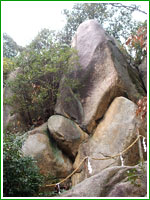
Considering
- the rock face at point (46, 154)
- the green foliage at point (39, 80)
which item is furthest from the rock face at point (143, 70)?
the rock face at point (46, 154)

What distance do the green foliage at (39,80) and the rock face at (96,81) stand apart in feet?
1.47

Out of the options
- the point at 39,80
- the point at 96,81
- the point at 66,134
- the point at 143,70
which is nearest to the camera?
the point at 66,134

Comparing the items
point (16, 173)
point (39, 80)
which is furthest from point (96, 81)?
point (16, 173)

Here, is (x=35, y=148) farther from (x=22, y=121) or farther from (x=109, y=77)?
(x=109, y=77)

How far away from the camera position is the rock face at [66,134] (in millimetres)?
8172

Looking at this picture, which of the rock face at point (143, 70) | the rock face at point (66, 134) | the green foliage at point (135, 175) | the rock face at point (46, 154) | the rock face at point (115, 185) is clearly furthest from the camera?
the rock face at point (143, 70)

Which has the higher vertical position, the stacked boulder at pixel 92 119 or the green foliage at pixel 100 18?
the green foliage at pixel 100 18

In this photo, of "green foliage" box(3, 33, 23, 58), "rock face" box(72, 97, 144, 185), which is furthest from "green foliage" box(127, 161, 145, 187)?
"green foliage" box(3, 33, 23, 58)

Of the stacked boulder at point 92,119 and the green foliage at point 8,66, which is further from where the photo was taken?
the green foliage at point 8,66

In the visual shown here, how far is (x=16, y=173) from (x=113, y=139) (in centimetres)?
392

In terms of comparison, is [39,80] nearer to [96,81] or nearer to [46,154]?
[96,81]

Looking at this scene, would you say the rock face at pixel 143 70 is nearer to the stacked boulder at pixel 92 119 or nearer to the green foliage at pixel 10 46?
the stacked boulder at pixel 92 119

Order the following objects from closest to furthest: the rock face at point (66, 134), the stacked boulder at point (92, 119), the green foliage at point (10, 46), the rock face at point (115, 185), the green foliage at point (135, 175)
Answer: the rock face at point (115, 185), the green foliage at point (135, 175), the stacked boulder at point (92, 119), the rock face at point (66, 134), the green foliage at point (10, 46)

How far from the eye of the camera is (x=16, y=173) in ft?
16.2
